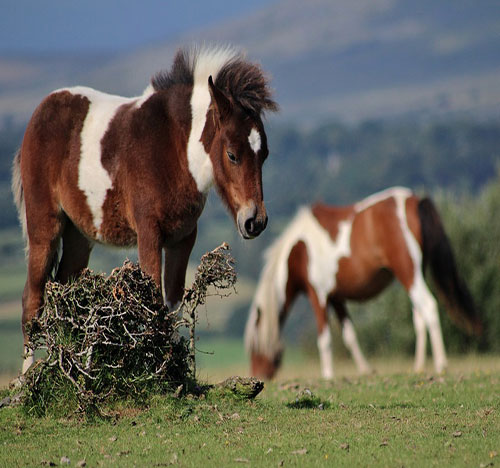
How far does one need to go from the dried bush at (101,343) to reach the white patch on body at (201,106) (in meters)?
0.68

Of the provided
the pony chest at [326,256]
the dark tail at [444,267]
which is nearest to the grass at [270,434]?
the dark tail at [444,267]

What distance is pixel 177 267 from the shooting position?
6.86 meters

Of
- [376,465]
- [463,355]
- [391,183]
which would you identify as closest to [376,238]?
[376,465]

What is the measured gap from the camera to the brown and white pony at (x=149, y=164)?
623 centimetres

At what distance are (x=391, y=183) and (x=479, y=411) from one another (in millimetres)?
171558

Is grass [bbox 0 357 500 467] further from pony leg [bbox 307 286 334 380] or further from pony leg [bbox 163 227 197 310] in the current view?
pony leg [bbox 307 286 334 380]

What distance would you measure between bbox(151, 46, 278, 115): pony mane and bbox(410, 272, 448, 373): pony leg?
20.6 ft

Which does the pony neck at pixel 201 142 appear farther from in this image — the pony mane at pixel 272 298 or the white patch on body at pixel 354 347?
the pony mane at pixel 272 298

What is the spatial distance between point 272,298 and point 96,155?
25.3ft

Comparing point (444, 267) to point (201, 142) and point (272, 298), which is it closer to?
point (272, 298)

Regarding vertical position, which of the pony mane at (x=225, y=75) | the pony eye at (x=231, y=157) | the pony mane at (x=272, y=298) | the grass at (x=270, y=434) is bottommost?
the grass at (x=270, y=434)

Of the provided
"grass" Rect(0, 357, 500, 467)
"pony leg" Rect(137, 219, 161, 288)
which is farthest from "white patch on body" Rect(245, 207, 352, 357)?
"pony leg" Rect(137, 219, 161, 288)

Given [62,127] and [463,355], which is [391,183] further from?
[62,127]

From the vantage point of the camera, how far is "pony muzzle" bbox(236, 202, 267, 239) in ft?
20.0
